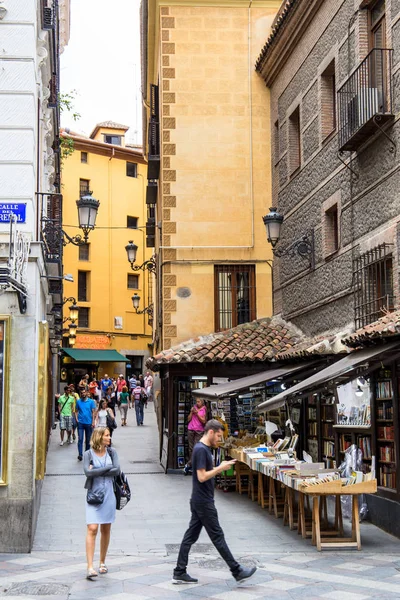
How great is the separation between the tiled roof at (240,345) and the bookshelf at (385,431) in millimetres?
5535

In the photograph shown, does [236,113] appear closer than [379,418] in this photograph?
No

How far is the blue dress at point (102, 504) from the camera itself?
962 centimetres

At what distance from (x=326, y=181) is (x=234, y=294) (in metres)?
6.25

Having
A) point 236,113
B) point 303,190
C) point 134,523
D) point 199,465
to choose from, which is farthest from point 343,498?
point 236,113

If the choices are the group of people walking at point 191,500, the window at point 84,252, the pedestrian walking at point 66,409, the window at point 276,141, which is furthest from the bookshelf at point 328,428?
the window at point 84,252

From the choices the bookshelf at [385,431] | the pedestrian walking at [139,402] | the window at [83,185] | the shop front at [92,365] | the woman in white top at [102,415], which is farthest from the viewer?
the window at [83,185]

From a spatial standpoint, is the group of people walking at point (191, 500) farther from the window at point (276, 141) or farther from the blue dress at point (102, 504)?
the window at point (276, 141)

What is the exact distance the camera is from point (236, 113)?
22.8 meters

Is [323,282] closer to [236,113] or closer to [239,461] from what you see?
[239,461]

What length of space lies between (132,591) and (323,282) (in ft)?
31.5

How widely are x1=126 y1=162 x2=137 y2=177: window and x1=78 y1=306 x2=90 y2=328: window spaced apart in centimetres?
956

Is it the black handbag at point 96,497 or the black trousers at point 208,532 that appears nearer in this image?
the black trousers at point 208,532

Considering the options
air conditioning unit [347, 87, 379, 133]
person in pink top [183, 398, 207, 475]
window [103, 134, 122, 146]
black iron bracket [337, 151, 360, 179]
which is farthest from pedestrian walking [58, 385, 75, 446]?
window [103, 134, 122, 146]

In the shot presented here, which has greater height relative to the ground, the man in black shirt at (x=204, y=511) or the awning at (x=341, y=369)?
the awning at (x=341, y=369)
